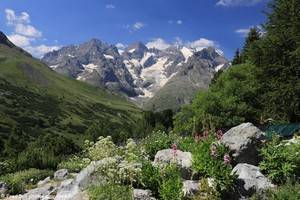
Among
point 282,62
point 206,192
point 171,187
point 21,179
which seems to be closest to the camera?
point 171,187

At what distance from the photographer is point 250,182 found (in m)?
16.7

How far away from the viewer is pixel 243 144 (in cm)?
1842

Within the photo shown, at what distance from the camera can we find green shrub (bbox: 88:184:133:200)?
15.9 m

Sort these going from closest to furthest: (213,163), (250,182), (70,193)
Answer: (250,182) < (213,163) < (70,193)

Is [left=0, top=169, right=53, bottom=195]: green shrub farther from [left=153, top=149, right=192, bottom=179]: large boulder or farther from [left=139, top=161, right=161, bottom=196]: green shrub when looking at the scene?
[left=139, top=161, right=161, bottom=196]: green shrub

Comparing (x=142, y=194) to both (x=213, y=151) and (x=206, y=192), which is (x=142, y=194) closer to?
(x=206, y=192)

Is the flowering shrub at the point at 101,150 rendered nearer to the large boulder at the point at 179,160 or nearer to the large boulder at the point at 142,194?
the large boulder at the point at 179,160

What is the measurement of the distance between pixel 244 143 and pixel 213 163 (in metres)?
2.27

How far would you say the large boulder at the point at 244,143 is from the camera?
725 inches

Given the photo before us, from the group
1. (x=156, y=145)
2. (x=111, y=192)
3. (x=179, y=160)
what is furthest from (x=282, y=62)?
(x=111, y=192)

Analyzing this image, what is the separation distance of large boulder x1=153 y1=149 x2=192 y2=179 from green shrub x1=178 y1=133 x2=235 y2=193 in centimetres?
60

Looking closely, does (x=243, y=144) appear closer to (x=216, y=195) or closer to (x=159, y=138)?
(x=216, y=195)

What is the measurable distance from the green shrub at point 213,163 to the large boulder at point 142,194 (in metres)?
2.24

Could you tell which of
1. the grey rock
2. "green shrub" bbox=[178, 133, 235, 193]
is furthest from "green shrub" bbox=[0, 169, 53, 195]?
"green shrub" bbox=[178, 133, 235, 193]
